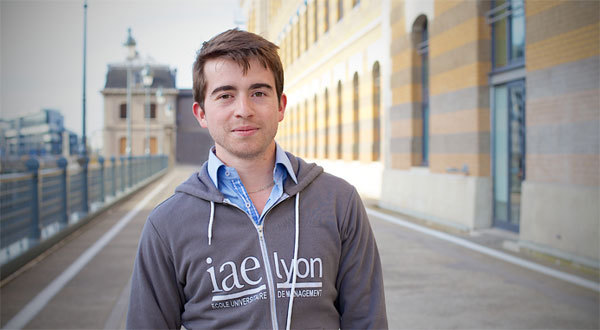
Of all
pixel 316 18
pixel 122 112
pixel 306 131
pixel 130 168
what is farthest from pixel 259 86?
pixel 122 112

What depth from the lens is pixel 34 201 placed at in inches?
366

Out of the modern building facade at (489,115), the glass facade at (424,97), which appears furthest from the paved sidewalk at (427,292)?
the glass facade at (424,97)

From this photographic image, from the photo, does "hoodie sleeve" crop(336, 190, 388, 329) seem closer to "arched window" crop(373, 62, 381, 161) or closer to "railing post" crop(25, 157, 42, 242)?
"railing post" crop(25, 157, 42, 242)

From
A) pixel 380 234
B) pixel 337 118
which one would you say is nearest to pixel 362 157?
pixel 337 118

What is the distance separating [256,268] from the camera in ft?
6.66

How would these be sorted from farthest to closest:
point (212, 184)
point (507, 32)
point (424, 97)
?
point (424, 97) → point (507, 32) → point (212, 184)

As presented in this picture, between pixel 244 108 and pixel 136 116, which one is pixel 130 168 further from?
pixel 136 116

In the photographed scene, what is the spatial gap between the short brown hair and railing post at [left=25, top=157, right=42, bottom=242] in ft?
26.4

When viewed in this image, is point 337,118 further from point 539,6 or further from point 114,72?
point 114,72

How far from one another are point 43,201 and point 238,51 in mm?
9027

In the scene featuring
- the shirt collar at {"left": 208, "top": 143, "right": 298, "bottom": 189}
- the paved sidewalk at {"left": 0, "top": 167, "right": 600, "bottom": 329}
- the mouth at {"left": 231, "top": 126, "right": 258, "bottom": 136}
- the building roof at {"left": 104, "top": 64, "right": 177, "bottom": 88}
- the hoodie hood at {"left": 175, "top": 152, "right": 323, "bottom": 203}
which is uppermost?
the building roof at {"left": 104, "top": 64, "right": 177, "bottom": 88}

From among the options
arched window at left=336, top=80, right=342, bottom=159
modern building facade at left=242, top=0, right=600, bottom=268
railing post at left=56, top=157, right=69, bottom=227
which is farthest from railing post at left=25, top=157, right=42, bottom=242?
arched window at left=336, top=80, right=342, bottom=159

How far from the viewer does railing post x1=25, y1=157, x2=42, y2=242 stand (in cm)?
920

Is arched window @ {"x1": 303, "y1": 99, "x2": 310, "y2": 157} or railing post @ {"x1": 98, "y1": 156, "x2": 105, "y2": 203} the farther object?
arched window @ {"x1": 303, "y1": 99, "x2": 310, "y2": 157}
